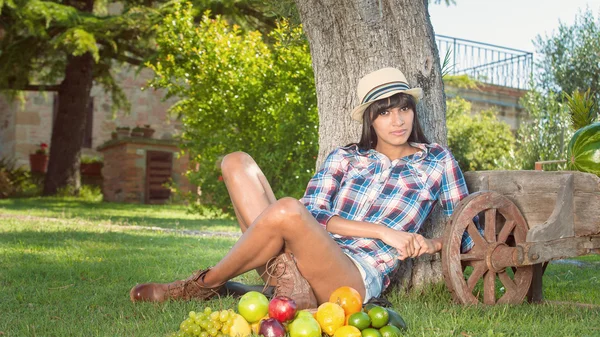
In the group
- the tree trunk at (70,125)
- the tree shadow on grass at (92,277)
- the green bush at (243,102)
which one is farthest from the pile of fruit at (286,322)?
the tree trunk at (70,125)

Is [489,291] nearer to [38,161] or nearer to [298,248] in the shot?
[298,248]

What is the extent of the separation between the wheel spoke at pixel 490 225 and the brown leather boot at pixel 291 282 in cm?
107

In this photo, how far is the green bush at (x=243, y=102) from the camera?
34.9 feet

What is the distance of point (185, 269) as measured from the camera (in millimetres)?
5613

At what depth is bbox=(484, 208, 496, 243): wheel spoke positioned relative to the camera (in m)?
3.89

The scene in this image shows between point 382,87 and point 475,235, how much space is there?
988mm

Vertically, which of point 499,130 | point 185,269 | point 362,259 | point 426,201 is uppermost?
point 499,130

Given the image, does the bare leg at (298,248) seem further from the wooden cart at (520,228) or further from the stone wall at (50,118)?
the stone wall at (50,118)

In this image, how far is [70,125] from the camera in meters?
17.2

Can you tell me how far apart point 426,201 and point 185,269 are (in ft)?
7.79

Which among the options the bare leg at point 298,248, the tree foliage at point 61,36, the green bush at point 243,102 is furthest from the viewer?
the tree foliage at point 61,36

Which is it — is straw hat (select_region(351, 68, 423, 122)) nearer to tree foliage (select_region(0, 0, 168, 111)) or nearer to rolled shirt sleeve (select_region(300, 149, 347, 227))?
rolled shirt sleeve (select_region(300, 149, 347, 227))

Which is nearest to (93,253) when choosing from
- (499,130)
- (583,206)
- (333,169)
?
(333,169)

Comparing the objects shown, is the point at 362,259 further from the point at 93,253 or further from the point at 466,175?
the point at 93,253
